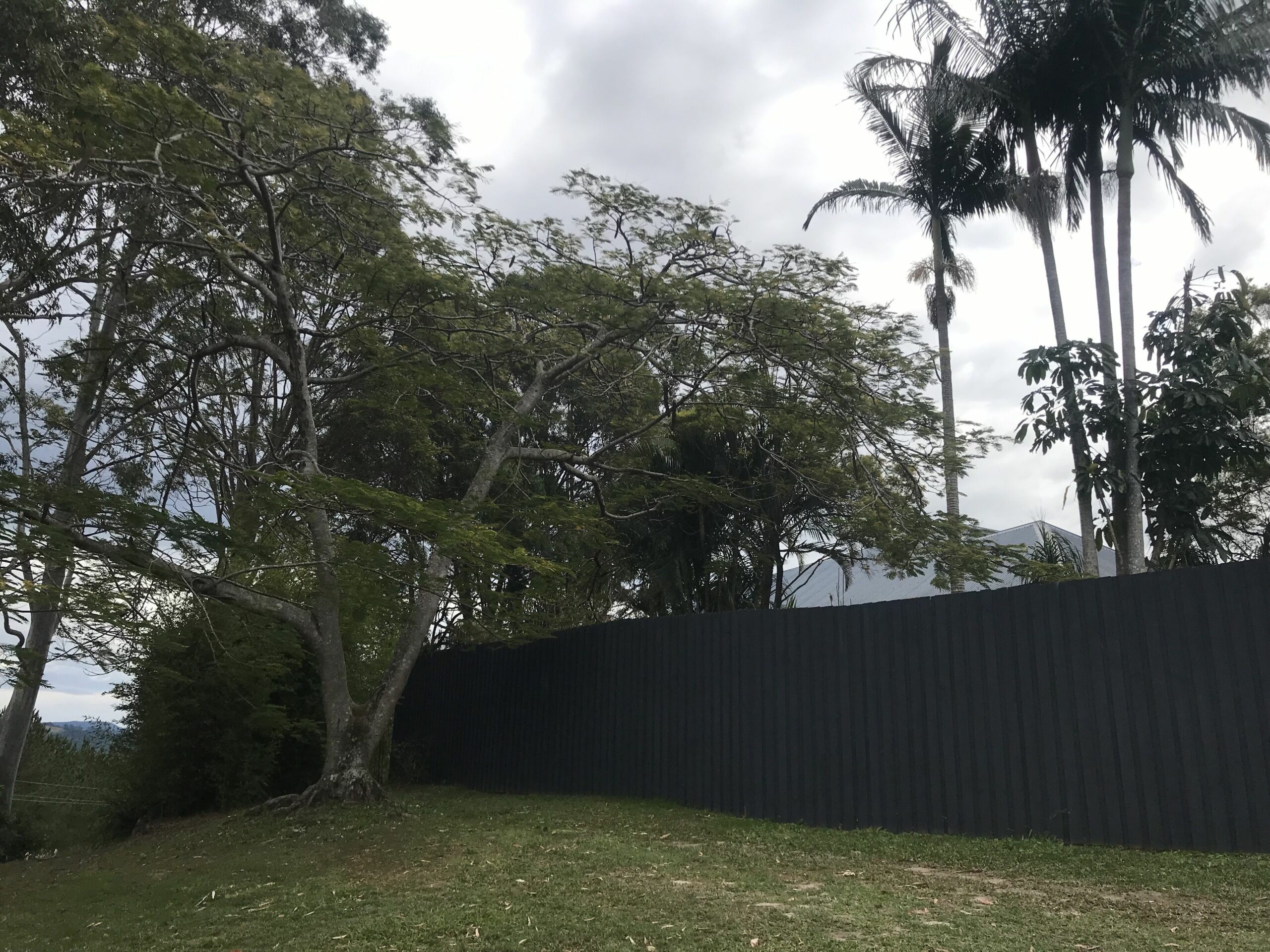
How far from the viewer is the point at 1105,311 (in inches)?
545

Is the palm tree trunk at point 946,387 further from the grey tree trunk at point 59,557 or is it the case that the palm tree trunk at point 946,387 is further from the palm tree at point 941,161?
the grey tree trunk at point 59,557

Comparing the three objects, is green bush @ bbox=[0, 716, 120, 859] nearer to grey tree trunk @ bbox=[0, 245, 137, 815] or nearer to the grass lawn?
grey tree trunk @ bbox=[0, 245, 137, 815]

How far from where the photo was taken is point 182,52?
8914 mm

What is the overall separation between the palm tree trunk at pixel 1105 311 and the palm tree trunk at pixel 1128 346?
139 millimetres

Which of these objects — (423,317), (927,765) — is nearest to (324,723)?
(423,317)

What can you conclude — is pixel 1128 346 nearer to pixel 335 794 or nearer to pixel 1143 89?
pixel 1143 89

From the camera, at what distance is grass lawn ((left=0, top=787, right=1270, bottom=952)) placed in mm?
4551

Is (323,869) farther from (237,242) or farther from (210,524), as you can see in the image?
(237,242)

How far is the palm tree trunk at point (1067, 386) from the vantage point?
12742 millimetres

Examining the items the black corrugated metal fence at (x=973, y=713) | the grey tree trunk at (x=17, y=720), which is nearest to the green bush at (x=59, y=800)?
the grey tree trunk at (x=17, y=720)

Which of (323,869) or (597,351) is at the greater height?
(597,351)

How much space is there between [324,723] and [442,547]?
16.2ft

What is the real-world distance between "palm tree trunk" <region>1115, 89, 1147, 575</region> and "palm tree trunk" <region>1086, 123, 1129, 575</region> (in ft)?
0.46

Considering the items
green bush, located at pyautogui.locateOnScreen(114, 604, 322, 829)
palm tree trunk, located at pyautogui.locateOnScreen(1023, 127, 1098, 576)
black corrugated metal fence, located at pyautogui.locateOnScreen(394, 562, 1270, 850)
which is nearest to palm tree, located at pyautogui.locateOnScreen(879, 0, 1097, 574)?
palm tree trunk, located at pyautogui.locateOnScreen(1023, 127, 1098, 576)
